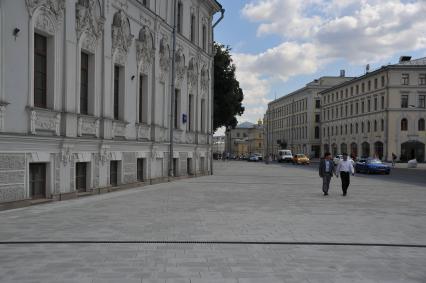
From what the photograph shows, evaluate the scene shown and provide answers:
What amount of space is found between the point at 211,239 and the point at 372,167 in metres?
34.8

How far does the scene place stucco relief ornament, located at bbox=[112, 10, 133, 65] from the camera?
1883 centimetres

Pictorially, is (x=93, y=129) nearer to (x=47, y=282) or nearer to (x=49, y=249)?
(x=49, y=249)

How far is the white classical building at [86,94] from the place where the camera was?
12.9 metres

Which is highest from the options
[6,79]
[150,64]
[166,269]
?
[150,64]

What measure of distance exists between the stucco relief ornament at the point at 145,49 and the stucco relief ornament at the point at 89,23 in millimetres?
3695

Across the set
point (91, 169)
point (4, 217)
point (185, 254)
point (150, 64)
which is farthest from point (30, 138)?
point (150, 64)

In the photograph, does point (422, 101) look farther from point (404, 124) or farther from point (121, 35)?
point (121, 35)

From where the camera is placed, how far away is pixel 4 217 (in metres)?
11.0

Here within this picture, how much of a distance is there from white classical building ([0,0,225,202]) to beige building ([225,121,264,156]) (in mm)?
132490

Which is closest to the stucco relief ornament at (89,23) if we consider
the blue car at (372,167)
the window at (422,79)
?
the blue car at (372,167)

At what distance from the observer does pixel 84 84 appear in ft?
56.4

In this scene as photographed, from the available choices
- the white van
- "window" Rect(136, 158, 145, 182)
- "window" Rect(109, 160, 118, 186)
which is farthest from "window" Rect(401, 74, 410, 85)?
"window" Rect(109, 160, 118, 186)

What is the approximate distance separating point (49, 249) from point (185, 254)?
2065 millimetres

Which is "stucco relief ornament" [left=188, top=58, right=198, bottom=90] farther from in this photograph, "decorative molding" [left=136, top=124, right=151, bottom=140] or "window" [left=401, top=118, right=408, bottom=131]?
"window" [left=401, top=118, right=408, bottom=131]
